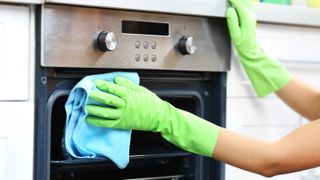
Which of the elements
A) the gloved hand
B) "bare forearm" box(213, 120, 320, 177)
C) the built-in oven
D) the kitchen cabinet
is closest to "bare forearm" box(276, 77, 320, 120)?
the gloved hand

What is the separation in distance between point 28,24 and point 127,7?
22cm

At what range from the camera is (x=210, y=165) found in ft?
4.85

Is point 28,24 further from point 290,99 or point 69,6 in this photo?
point 290,99

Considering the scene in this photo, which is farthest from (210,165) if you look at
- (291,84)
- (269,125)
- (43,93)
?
(43,93)

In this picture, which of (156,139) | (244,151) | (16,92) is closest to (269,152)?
(244,151)

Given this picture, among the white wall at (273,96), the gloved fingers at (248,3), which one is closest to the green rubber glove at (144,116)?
the white wall at (273,96)

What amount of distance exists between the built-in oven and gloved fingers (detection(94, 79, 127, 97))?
0.06 m

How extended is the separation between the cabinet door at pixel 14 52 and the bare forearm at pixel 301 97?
733 mm

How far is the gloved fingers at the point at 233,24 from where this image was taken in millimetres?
1405

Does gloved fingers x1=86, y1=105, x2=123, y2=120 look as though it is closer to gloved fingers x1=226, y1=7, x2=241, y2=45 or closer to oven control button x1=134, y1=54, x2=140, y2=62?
oven control button x1=134, y1=54, x2=140, y2=62

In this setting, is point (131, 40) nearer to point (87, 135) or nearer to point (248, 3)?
point (87, 135)

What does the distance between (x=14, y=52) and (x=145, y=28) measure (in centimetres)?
32

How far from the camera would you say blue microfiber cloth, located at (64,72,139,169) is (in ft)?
3.90

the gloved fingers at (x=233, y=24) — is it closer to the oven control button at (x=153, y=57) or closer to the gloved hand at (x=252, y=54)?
the gloved hand at (x=252, y=54)
